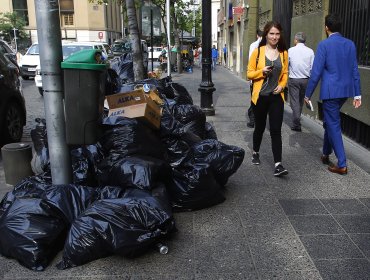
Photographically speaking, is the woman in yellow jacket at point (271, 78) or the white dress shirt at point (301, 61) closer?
the woman in yellow jacket at point (271, 78)

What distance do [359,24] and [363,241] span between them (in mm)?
4710

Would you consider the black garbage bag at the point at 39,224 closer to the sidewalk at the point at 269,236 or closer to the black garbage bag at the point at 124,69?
the sidewalk at the point at 269,236

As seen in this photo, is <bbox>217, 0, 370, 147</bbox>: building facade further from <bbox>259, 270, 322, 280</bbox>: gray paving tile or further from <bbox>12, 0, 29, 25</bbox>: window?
<bbox>12, 0, 29, 25</bbox>: window

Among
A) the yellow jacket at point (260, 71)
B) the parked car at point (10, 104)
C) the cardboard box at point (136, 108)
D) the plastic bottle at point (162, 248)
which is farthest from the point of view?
the parked car at point (10, 104)

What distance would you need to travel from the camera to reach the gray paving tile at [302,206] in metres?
4.19

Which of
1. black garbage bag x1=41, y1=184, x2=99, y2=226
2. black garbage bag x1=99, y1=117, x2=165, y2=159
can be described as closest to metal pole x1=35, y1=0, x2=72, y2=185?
black garbage bag x1=41, y1=184, x2=99, y2=226

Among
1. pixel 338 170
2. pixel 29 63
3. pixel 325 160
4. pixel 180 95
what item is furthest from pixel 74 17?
pixel 338 170

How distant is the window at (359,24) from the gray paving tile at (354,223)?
3596 mm

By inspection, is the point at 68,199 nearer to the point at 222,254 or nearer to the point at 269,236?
the point at 222,254


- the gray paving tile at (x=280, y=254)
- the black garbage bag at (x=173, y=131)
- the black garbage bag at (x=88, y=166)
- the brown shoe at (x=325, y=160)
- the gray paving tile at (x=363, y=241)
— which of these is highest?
the black garbage bag at (x=173, y=131)

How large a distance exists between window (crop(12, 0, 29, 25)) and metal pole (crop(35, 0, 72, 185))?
6485 centimetres

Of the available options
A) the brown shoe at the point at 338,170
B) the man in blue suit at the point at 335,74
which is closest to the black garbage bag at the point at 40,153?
the man in blue suit at the point at 335,74

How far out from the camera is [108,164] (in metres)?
3.94

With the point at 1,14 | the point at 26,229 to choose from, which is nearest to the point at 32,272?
the point at 26,229
